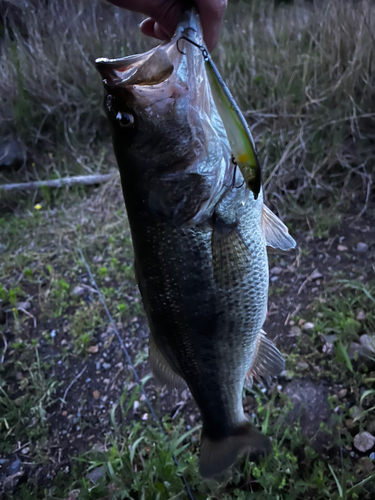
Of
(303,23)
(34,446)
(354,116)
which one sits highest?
(303,23)

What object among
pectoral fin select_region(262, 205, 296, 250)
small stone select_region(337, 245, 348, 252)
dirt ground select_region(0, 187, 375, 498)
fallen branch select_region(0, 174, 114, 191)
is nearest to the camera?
pectoral fin select_region(262, 205, 296, 250)

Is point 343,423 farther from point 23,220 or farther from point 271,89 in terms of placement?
point 23,220

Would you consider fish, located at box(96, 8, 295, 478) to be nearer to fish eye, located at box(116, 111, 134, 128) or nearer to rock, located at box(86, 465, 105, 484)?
fish eye, located at box(116, 111, 134, 128)

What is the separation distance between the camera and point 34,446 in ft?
7.60

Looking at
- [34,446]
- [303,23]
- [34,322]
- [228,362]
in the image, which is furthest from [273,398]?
[303,23]

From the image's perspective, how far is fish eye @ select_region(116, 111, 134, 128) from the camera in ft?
3.59

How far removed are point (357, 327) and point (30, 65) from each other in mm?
5612

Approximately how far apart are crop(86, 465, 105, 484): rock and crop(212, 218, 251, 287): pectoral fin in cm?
148

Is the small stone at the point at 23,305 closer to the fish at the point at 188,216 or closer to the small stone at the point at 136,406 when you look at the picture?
the small stone at the point at 136,406

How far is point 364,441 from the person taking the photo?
1.78 m

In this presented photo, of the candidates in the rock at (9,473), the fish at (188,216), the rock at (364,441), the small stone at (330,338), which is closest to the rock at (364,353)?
the small stone at (330,338)

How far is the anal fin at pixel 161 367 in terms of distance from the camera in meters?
1.37

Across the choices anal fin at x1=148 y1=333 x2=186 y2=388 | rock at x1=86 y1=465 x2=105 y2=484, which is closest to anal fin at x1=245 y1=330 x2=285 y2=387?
anal fin at x1=148 y1=333 x2=186 y2=388

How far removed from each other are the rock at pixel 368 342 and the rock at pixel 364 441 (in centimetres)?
45
